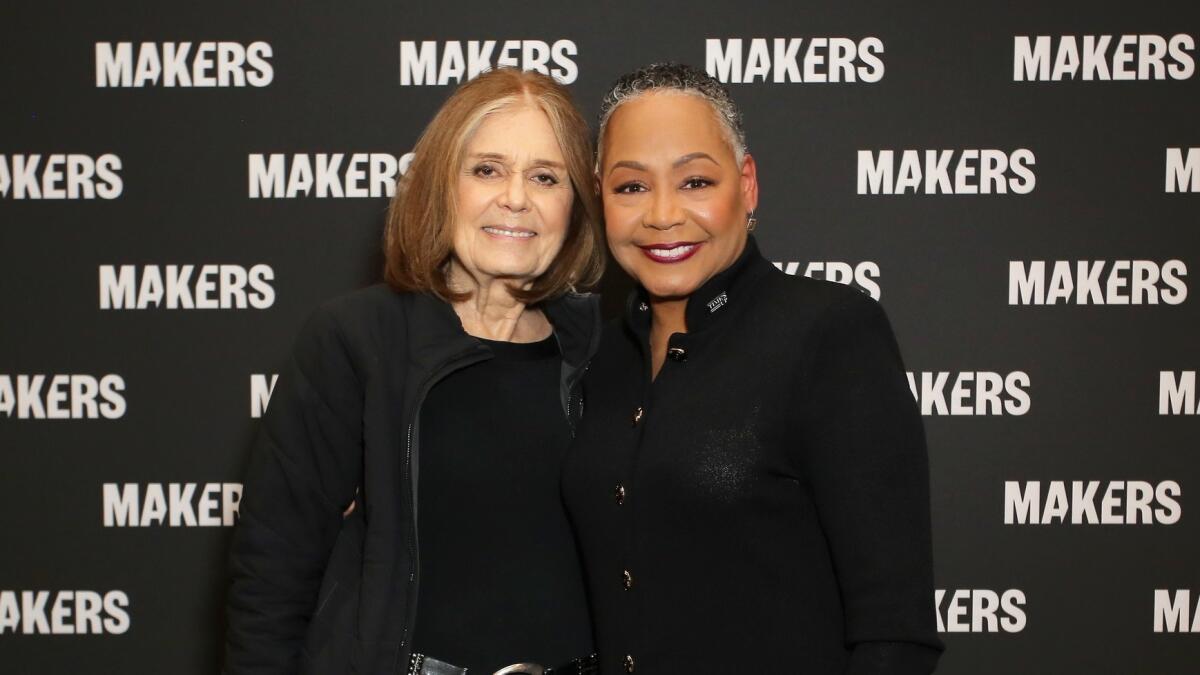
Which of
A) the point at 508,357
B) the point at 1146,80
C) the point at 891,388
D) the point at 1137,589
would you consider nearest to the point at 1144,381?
the point at 1137,589

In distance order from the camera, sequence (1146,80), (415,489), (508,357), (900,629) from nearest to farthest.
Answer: (900,629) < (415,489) < (508,357) < (1146,80)

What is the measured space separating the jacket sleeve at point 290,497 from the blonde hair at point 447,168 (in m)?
0.18

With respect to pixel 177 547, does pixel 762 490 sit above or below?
above

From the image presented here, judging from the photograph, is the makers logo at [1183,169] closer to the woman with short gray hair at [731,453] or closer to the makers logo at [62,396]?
the woman with short gray hair at [731,453]

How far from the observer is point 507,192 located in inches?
62.9

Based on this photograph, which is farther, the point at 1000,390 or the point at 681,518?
the point at 1000,390

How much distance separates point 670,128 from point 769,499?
0.52 metres

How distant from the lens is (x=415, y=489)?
150 centimetres

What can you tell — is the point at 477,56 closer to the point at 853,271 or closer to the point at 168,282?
the point at 168,282

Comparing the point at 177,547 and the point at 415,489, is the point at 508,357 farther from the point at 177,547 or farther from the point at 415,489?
the point at 177,547

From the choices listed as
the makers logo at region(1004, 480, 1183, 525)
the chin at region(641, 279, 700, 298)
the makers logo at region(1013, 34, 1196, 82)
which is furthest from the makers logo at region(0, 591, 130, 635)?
the makers logo at region(1013, 34, 1196, 82)

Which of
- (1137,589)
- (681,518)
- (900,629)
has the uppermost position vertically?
(681,518)

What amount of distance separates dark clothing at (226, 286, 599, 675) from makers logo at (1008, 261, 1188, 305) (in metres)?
1.40

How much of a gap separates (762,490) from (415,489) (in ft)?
1.69
